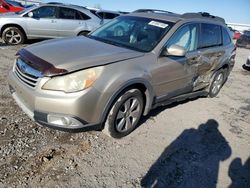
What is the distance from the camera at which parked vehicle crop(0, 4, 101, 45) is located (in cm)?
973

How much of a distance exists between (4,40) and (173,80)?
7.76 m

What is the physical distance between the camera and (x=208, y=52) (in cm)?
520

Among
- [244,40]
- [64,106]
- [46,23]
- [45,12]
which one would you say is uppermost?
[45,12]

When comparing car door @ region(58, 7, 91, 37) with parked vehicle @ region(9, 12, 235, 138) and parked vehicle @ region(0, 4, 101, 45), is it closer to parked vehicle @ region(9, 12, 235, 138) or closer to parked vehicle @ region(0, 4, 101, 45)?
parked vehicle @ region(0, 4, 101, 45)

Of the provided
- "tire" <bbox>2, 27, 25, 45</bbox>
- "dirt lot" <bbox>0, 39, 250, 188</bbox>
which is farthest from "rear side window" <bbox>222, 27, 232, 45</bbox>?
"tire" <bbox>2, 27, 25, 45</bbox>

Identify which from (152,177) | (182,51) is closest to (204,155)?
(152,177)

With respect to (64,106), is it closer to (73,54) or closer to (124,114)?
(73,54)

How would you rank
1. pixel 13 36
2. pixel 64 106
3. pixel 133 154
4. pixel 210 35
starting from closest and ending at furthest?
pixel 64 106 → pixel 133 154 → pixel 210 35 → pixel 13 36

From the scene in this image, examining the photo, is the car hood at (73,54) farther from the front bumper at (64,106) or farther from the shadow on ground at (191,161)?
the shadow on ground at (191,161)

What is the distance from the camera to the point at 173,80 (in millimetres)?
4391

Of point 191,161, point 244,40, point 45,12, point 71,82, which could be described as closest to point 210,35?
point 191,161

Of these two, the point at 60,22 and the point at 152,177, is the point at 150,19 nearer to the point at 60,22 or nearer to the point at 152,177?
the point at 152,177

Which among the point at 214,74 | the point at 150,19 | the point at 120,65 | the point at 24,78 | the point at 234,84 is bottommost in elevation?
the point at 234,84

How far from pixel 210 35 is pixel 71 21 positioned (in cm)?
640
